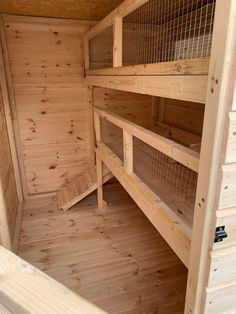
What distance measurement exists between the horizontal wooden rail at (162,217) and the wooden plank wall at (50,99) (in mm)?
1203

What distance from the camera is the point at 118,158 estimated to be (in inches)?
70.4

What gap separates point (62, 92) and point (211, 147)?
6.81 feet

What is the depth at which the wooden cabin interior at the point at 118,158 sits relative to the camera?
634mm

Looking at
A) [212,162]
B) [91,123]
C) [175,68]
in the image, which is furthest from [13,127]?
[212,162]

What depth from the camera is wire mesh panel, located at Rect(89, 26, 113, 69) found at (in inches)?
93.3


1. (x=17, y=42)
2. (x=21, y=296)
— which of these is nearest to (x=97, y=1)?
(x=17, y=42)

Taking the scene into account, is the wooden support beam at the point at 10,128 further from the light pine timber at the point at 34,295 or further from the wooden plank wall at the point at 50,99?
the light pine timber at the point at 34,295

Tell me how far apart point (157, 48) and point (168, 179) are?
1.23m

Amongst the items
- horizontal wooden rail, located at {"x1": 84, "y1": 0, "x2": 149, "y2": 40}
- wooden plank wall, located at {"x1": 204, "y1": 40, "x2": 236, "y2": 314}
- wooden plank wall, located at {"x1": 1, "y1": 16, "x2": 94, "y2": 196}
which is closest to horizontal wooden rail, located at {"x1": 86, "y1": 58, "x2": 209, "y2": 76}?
wooden plank wall, located at {"x1": 204, "y1": 40, "x2": 236, "y2": 314}

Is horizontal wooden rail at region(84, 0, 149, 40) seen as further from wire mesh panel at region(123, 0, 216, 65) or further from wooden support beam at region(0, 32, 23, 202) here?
wooden support beam at region(0, 32, 23, 202)

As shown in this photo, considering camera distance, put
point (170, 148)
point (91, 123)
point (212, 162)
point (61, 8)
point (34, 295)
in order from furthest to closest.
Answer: point (91, 123) < point (61, 8) < point (170, 148) < point (212, 162) < point (34, 295)

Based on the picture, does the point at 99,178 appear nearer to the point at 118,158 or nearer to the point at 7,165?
the point at 118,158

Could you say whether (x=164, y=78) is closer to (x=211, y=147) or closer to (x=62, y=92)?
(x=211, y=147)

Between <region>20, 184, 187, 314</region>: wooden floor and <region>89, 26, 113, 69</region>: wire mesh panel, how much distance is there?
1.46 m
